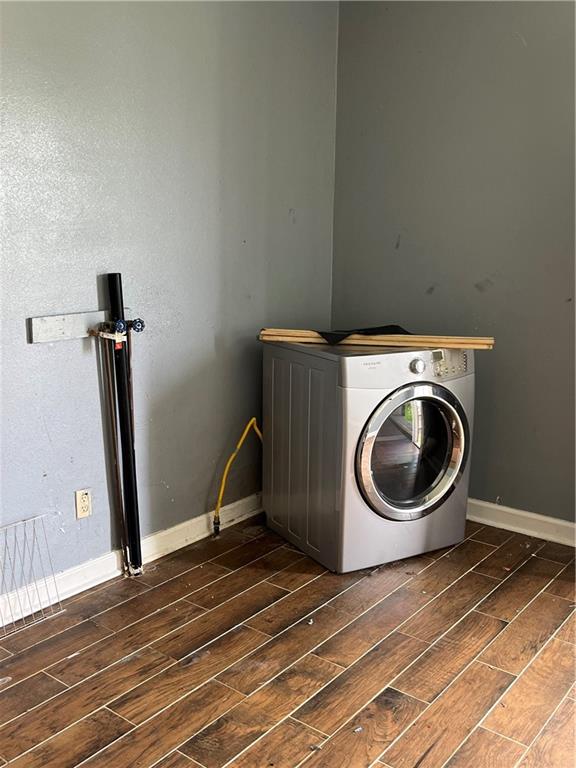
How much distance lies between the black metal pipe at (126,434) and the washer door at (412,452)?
2.60 feet

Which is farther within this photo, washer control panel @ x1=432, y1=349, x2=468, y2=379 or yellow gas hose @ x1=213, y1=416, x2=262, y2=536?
yellow gas hose @ x1=213, y1=416, x2=262, y2=536

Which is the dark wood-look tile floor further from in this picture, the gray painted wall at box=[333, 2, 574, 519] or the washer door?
the gray painted wall at box=[333, 2, 574, 519]

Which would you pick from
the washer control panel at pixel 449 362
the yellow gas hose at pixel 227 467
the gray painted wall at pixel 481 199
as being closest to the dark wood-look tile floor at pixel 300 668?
the yellow gas hose at pixel 227 467

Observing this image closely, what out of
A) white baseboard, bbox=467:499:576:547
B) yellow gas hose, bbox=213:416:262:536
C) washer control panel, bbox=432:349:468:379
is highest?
washer control panel, bbox=432:349:468:379

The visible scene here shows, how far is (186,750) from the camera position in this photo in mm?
1844

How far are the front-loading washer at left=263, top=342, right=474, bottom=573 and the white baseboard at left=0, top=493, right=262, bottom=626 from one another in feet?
0.87

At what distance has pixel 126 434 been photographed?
2.65 m

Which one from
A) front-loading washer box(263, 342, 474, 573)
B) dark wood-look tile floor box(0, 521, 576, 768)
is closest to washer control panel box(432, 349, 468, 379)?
front-loading washer box(263, 342, 474, 573)

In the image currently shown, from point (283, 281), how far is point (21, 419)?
1385 millimetres

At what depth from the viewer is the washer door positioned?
8.81ft

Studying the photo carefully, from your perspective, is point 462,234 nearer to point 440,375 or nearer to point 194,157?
point 440,375

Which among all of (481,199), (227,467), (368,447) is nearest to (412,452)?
(368,447)

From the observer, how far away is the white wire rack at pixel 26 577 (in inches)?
94.0

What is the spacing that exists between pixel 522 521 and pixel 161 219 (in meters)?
1.89
